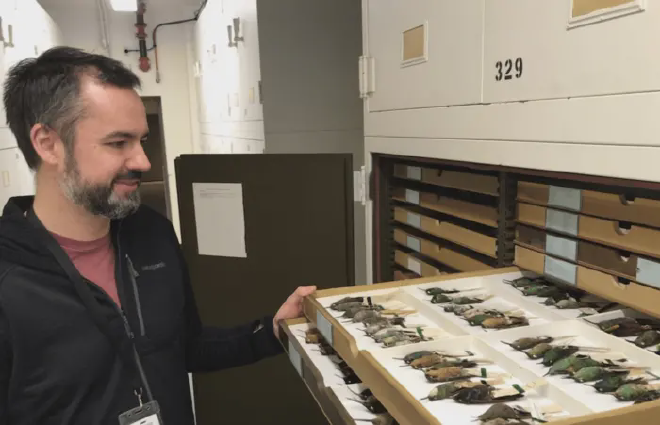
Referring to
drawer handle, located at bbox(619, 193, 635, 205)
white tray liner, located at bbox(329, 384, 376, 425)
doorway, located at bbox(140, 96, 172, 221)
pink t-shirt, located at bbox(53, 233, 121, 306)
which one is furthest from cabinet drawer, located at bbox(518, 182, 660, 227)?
doorway, located at bbox(140, 96, 172, 221)

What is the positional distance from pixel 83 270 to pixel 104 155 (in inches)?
10.9

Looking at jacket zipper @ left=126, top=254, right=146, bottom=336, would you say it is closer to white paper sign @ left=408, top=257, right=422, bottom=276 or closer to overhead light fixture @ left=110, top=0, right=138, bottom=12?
white paper sign @ left=408, top=257, right=422, bottom=276

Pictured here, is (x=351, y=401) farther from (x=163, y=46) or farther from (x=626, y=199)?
(x=163, y=46)

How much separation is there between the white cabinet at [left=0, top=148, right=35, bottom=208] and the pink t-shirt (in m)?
1.26

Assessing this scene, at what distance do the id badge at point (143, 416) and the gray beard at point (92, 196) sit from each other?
0.43 meters

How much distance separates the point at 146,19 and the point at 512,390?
5410 millimetres

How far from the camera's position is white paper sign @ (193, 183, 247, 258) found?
79.9 inches

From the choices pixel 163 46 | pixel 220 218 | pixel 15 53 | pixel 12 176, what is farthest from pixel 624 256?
pixel 163 46

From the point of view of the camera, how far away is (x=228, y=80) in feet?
11.9

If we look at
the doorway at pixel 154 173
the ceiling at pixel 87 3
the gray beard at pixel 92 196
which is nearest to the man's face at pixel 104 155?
the gray beard at pixel 92 196

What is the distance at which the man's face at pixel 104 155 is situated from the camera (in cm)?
119

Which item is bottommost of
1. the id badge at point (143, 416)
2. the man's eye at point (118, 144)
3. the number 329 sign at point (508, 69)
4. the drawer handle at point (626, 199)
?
the id badge at point (143, 416)

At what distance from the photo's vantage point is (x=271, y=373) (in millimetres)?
2252

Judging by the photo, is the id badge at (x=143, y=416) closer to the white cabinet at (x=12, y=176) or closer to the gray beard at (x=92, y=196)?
the gray beard at (x=92, y=196)
